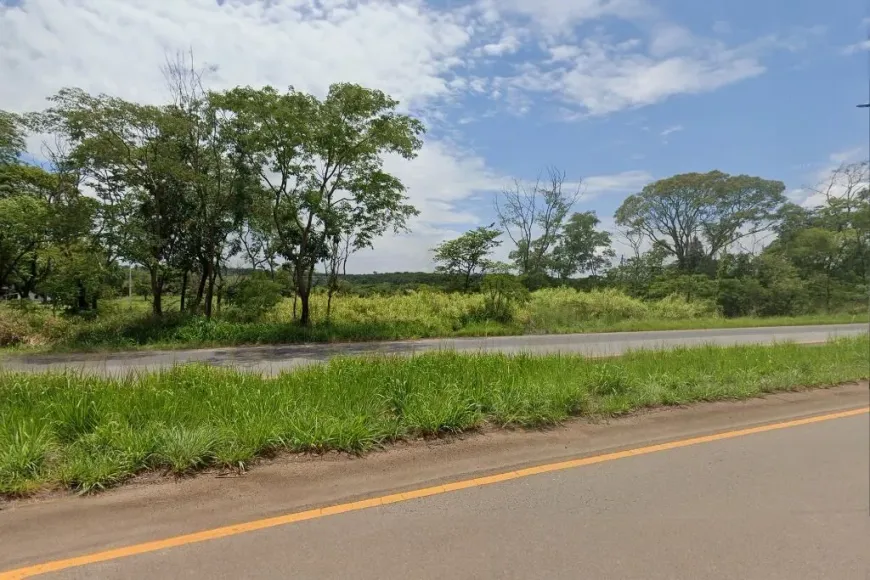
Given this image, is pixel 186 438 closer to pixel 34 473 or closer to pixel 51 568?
pixel 34 473

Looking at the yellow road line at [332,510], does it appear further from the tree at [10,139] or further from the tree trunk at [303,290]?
the tree at [10,139]

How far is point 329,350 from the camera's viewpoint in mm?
13445

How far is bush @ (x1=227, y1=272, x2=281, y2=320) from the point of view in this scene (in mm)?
18406

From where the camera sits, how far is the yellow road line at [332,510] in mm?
2764

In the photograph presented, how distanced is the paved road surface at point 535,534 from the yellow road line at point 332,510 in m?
0.06

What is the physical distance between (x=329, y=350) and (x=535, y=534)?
10.8 m

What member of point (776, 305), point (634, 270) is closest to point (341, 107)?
point (776, 305)

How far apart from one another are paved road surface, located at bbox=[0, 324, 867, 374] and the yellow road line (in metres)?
5.56

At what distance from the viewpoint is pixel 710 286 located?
32781 mm

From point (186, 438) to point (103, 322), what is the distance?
13642 mm

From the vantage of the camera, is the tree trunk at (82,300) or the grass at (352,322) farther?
the tree trunk at (82,300)

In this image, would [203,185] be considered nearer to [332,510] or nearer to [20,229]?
[20,229]

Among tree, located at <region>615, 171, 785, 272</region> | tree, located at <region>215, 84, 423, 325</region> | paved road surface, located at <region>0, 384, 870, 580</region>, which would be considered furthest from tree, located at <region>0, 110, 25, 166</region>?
tree, located at <region>615, 171, 785, 272</region>

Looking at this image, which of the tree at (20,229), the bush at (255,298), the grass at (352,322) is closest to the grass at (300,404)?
the grass at (352,322)
